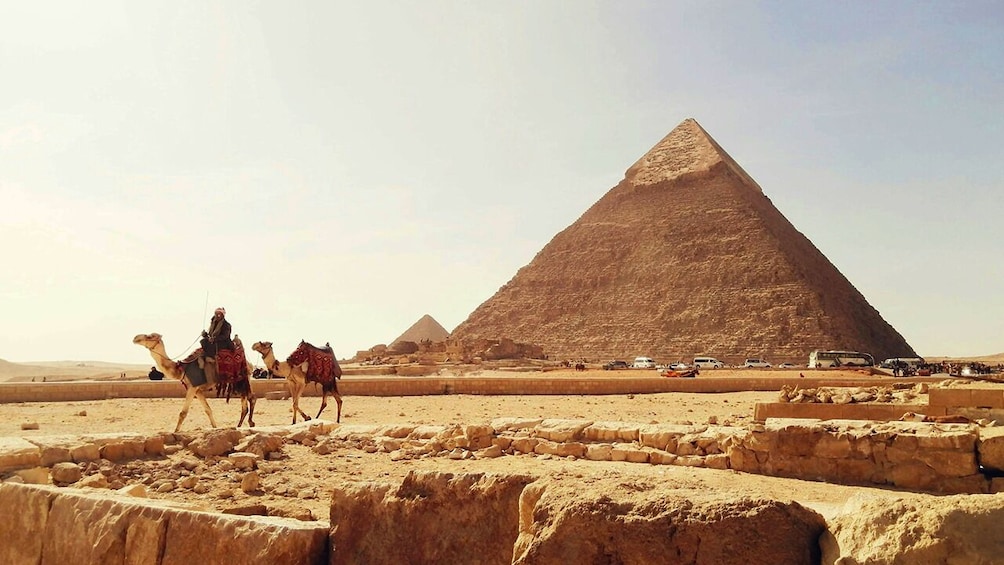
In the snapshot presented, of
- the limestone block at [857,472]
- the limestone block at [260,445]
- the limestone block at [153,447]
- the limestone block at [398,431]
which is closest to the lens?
the limestone block at [857,472]

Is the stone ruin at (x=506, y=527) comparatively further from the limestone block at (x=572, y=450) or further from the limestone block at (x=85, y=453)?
the limestone block at (x=572, y=450)

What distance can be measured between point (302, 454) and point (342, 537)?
16.0ft

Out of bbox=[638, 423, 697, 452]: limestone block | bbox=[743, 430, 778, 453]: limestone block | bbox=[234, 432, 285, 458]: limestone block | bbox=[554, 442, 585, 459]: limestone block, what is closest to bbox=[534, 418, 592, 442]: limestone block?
bbox=[554, 442, 585, 459]: limestone block

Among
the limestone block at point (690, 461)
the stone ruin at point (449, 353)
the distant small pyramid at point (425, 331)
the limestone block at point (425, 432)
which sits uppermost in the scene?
the distant small pyramid at point (425, 331)

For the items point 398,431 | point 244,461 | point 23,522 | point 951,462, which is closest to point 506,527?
point 23,522

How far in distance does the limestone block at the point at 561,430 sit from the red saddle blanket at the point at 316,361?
5039 mm

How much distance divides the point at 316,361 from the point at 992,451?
9154 mm

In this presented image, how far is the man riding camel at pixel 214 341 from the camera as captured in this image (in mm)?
9297

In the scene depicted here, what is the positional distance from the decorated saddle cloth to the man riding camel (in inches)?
76.3

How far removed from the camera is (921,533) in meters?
1.66

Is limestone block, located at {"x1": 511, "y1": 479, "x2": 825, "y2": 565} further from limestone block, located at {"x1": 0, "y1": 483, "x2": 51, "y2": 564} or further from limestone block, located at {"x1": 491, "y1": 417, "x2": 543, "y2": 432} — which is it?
limestone block, located at {"x1": 491, "y1": 417, "x2": 543, "y2": 432}

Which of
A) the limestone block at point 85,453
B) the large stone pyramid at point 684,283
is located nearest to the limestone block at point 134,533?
the limestone block at point 85,453

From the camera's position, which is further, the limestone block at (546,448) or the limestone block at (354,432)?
the limestone block at (354,432)

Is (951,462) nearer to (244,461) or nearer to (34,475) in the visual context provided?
(244,461)
